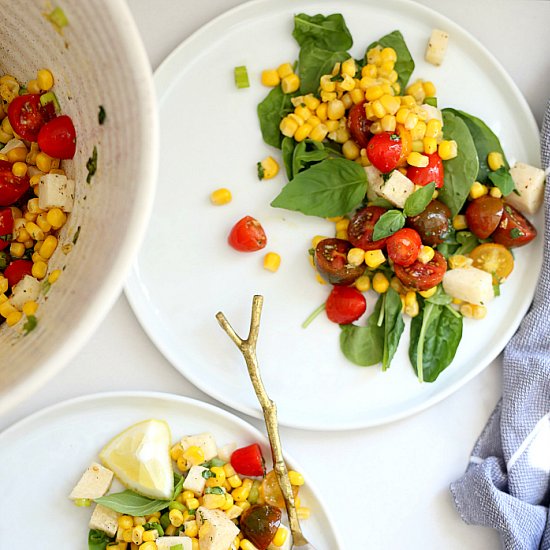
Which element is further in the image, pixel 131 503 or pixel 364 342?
pixel 364 342

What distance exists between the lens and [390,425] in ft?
6.01

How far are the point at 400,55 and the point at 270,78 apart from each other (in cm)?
31

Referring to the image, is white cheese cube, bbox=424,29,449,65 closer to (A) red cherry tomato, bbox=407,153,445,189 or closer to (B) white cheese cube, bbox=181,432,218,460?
(A) red cherry tomato, bbox=407,153,445,189

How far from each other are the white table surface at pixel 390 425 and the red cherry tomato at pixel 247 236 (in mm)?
303

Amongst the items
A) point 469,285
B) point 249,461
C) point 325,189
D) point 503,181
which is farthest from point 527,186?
point 249,461

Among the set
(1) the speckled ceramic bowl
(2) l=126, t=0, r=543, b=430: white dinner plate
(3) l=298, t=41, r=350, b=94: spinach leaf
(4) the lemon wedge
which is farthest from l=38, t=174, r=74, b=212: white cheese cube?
(3) l=298, t=41, r=350, b=94: spinach leaf

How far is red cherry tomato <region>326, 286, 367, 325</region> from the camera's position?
68.3 inches

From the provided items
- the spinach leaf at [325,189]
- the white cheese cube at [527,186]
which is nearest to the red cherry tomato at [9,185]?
the spinach leaf at [325,189]

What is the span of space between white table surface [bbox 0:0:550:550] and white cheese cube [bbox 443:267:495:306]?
22 cm

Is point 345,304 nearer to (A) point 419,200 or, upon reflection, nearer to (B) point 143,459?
(A) point 419,200

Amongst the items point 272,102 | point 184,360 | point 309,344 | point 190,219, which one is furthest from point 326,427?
point 272,102

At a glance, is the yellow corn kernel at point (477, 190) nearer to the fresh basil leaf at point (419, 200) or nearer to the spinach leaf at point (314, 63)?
the fresh basil leaf at point (419, 200)

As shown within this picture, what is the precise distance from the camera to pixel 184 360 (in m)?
1.75

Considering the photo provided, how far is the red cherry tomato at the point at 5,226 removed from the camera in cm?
133
